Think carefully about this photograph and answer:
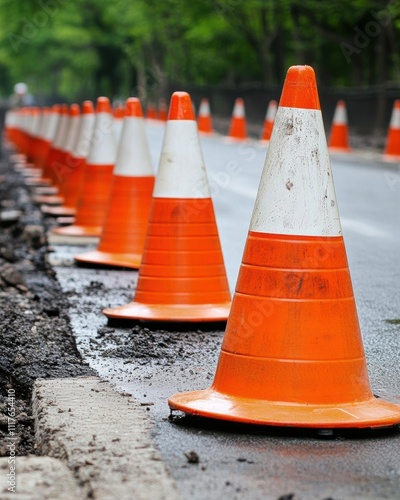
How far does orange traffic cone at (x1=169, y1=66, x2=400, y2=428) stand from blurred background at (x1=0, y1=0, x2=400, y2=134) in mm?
19620

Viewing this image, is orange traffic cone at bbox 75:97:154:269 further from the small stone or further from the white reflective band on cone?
the small stone

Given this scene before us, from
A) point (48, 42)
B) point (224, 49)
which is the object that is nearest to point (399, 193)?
point (224, 49)

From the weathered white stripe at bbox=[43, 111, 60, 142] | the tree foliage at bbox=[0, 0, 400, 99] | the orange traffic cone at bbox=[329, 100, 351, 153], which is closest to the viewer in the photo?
the weathered white stripe at bbox=[43, 111, 60, 142]

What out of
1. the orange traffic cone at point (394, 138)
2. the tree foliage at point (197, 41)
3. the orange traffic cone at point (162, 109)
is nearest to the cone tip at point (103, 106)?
the orange traffic cone at point (394, 138)

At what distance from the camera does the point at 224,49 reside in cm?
5309

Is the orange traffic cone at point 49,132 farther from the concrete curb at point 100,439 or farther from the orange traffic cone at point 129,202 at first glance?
the concrete curb at point 100,439

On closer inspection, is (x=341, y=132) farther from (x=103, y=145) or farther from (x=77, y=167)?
(x=103, y=145)

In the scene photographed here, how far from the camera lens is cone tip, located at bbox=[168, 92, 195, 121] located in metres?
6.19

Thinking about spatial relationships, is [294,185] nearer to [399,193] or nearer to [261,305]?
[261,305]

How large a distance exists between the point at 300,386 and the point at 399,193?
31.9 feet

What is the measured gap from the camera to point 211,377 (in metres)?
4.93

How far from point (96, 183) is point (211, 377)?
503cm

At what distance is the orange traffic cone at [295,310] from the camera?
13.6 ft

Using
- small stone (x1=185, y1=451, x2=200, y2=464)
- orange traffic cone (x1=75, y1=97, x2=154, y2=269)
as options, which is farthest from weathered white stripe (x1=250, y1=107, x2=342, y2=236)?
orange traffic cone (x1=75, y1=97, x2=154, y2=269)
